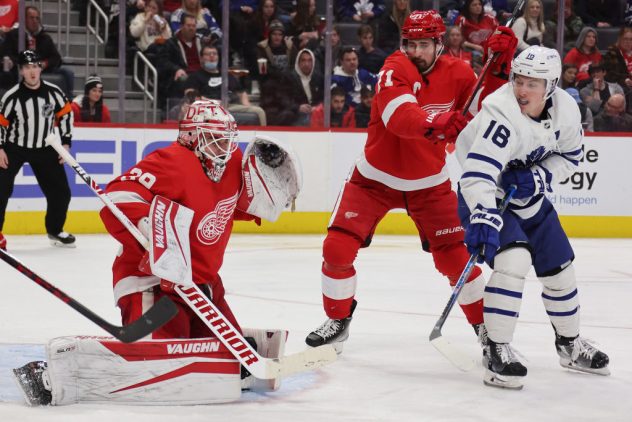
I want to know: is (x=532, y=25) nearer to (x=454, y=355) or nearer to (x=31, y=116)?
(x=31, y=116)

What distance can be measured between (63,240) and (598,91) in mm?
4161

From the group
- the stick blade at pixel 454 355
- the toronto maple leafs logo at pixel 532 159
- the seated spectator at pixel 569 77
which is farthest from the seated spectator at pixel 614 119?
Answer: the stick blade at pixel 454 355

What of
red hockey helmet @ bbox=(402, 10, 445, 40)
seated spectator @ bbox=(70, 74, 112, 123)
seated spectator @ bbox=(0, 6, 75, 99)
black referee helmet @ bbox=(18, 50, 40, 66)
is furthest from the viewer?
seated spectator @ bbox=(70, 74, 112, 123)

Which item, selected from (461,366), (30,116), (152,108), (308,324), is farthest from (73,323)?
(152,108)

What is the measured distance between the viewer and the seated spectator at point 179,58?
25.7 feet

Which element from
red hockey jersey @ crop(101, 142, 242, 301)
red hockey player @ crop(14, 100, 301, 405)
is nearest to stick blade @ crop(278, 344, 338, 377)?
red hockey player @ crop(14, 100, 301, 405)

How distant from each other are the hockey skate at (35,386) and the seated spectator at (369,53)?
18.3ft

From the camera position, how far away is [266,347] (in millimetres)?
3172

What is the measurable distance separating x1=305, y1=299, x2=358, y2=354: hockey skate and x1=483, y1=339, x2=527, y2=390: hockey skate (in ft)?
2.09

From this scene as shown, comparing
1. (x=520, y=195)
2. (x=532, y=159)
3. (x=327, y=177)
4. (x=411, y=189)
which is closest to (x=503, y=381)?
(x=520, y=195)

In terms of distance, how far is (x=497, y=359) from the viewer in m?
3.19

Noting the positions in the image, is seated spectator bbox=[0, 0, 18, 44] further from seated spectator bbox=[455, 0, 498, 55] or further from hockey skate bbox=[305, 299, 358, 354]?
hockey skate bbox=[305, 299, 358, 354]

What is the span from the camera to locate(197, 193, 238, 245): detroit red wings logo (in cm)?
307

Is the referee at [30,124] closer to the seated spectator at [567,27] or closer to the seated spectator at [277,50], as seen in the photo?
the seated spectator at [277,50]
